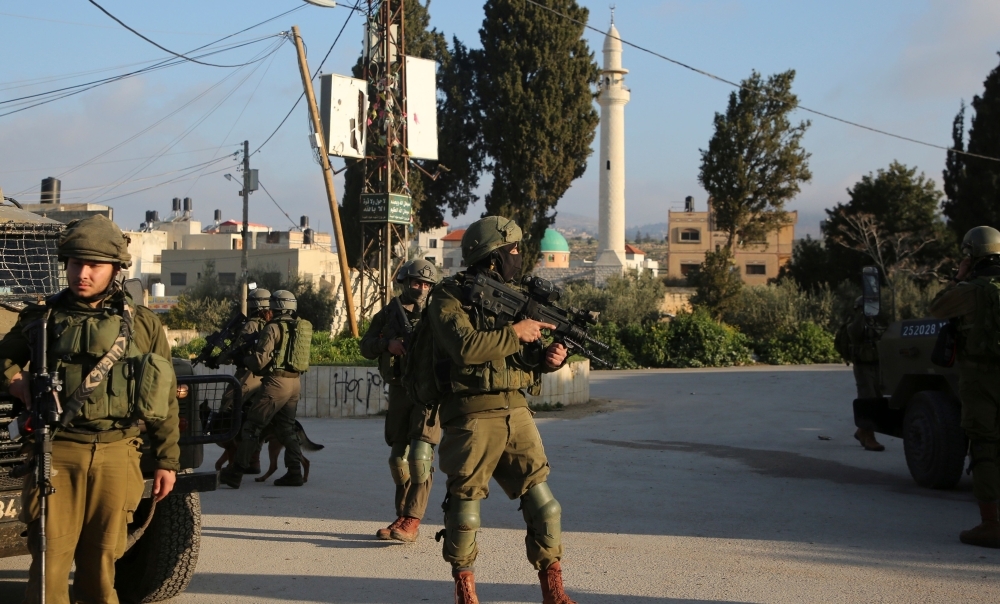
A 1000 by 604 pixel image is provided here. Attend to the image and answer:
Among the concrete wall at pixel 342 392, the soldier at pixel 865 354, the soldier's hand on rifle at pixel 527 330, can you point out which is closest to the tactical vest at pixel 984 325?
the soldier's hand on rifle at pixel 527 330

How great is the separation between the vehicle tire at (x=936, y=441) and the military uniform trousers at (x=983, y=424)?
1.84 m

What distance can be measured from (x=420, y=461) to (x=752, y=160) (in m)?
41.0

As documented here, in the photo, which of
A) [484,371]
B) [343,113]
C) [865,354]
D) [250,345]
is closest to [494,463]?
[484,371]

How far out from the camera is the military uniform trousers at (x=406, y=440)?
20.6 feet

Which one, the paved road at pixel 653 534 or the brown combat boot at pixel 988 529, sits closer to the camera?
the paved road at pixel 653 534

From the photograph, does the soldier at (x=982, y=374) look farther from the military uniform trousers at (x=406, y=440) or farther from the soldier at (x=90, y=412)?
the soldier at (x=90, y=412)

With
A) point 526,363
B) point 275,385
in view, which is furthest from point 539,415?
point 526,363

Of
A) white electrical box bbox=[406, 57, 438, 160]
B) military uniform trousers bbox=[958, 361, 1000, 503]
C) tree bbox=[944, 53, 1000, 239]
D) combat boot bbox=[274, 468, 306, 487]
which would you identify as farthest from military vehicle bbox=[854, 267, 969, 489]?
tree bbox=[944, 53, 1000, 239]

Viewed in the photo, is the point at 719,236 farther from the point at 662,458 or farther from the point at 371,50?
the point at 662,458

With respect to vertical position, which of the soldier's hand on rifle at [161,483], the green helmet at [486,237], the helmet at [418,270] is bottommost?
the soldier's hand on rifle at [161,483]

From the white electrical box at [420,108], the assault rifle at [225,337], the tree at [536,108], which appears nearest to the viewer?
the assault rifle at [225,337]

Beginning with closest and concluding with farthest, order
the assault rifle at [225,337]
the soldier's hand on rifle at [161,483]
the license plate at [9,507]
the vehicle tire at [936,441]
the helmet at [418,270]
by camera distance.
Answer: the soldier's hand on rifle at [161,483], the license plate at [9,507], the helmet at [418,270], the vehicle tire at [936,441], the assault rifle at [225,337]

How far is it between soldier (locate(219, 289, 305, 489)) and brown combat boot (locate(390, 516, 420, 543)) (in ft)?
8.11

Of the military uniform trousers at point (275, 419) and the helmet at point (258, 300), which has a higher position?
the helmet at point (258, 300)
